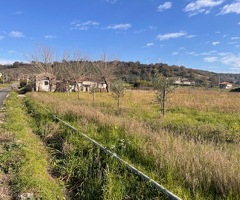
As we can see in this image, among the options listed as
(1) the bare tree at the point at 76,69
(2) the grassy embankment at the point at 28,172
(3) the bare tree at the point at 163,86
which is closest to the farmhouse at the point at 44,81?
(1) the bare tree at the point at 76,69

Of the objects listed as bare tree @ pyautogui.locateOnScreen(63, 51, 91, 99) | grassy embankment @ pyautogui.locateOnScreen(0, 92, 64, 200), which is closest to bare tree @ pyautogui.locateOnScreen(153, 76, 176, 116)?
grassy embankment @ pyautogui.locateOnScreen(0, 92, 64, 200)

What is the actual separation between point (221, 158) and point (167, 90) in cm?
1299

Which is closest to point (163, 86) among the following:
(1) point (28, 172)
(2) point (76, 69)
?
(1) point (28, 172)

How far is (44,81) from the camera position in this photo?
76062 mm

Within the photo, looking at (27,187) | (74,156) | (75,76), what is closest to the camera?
(27,187)

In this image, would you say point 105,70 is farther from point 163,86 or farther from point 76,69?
point 163,86

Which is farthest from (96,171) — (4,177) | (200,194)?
(200,194)

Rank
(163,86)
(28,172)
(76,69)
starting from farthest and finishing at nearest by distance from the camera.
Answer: (76,69) < (163,86) < (28,172)

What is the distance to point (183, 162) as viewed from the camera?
5.56 meters

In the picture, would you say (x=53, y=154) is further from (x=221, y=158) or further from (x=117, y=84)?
(x=117, y=84)

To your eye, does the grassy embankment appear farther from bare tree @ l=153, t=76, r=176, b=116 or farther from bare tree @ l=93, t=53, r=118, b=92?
bare tree @ l=93, t=53, r=118, b=92

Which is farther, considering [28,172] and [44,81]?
[44,81]

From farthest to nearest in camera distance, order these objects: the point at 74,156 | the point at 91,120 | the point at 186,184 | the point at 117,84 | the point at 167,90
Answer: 1. the point at 117,84
2. the point at 167,90
3. the point at 91,120
4. the point at 74,156
5. the point at 186,184

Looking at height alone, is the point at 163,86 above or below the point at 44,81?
below
